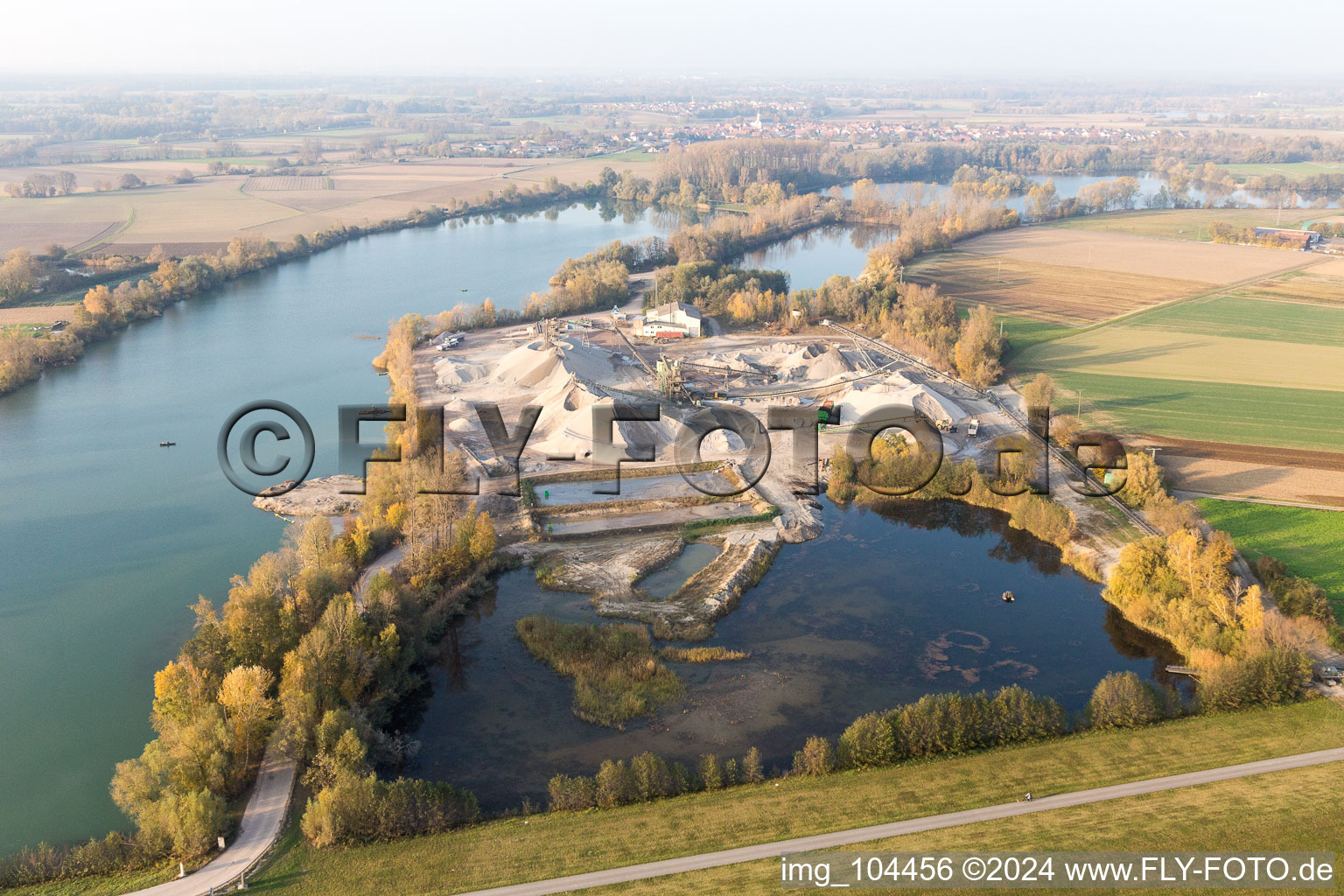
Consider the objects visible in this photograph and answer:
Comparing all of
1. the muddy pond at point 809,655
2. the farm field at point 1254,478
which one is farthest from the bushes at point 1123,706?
the farm field at point 1254,478

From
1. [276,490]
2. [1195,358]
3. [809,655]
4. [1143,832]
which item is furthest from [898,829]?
[1195,358]

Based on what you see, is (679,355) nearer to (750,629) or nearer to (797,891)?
(750,629)

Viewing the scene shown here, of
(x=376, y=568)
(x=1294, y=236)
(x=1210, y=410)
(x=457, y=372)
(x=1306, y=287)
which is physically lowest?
(x=376, y=568)

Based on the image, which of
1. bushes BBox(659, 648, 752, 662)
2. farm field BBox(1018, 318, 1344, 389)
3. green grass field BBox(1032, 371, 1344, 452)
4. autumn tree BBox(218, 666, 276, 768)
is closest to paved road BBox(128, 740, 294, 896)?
autumn tree BBox(218, 666, 276, 768)

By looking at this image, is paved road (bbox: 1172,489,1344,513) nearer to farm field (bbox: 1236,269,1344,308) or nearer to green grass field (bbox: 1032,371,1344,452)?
green grass field (bbox: 1032,371,1344,452)

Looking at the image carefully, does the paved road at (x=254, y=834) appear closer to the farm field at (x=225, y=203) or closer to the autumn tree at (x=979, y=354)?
the autumn tree at (x=979, y=354)

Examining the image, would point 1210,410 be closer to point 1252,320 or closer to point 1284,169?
point 1252,320
